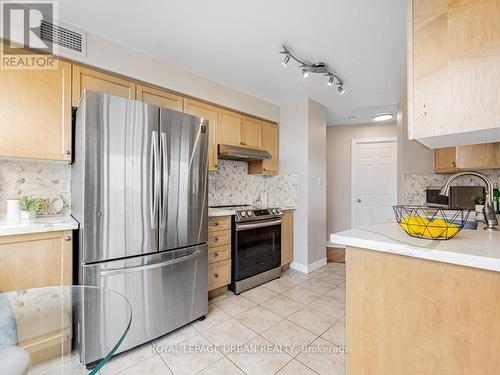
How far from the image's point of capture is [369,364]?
3.32ft

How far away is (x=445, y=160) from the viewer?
2.94 m

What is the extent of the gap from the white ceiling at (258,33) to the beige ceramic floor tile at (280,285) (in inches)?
99.3

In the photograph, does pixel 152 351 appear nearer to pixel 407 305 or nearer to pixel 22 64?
pixel 407 305

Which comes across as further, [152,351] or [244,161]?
[244,161]

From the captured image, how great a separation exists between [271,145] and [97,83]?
2.32m

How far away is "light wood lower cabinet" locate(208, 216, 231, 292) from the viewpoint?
249 centimetres

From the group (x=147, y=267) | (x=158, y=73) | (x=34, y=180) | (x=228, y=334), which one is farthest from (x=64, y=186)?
(x=228, y=334)

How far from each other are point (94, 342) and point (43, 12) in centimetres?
231

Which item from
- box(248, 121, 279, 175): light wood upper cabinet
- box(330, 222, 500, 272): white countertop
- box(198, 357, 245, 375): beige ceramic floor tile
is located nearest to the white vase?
box(198, 357, 245, 375): beige ceramic floor tile

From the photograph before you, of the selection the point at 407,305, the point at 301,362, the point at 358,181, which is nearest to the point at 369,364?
the point at 407,305

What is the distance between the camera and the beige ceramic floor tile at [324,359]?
1556mm

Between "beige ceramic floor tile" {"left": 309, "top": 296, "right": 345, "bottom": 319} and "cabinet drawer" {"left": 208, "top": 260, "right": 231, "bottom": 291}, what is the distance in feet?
3.09

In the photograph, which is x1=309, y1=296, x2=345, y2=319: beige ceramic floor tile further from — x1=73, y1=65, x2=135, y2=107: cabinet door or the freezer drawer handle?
x1=73, y1=65, x2=135, y2=107: cabinet door

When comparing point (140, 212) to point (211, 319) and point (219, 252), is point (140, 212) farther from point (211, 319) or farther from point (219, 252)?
point (211, 319)
